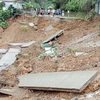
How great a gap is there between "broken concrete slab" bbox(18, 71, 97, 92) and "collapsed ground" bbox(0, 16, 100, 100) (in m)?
0.24

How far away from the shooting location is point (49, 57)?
13.5 metres

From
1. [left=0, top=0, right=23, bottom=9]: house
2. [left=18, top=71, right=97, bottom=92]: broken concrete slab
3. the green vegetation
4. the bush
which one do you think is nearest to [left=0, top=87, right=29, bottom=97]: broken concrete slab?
[left=18, top=71, right=97, bottom=92]: broken concrete slab

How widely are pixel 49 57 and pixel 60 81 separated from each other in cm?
465

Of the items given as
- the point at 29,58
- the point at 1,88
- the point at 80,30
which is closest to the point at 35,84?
the point at 1,88

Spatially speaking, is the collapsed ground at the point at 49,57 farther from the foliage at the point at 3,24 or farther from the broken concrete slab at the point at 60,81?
the foliage at the point at 3,24

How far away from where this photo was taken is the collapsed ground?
9.51 meters

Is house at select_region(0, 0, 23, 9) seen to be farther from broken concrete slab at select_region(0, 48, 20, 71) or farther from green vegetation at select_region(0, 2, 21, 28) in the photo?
broken concrete slab at select_region(0, 48, 20, 71)

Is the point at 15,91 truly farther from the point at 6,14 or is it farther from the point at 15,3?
the point at 15,3

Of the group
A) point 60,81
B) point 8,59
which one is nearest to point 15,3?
point 8,59

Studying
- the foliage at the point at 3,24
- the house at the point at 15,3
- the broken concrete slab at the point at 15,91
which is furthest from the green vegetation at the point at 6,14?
the broken concrete slab at the point at 15,91

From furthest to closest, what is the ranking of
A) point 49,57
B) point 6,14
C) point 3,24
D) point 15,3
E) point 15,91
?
point 15,3, point 6,14, point 3,24, point 49,57, point 15,91

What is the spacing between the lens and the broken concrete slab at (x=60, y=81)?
27.1ft

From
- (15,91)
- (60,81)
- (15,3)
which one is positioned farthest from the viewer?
(15,3)

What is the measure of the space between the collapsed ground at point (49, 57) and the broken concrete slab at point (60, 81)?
237 millimetres
